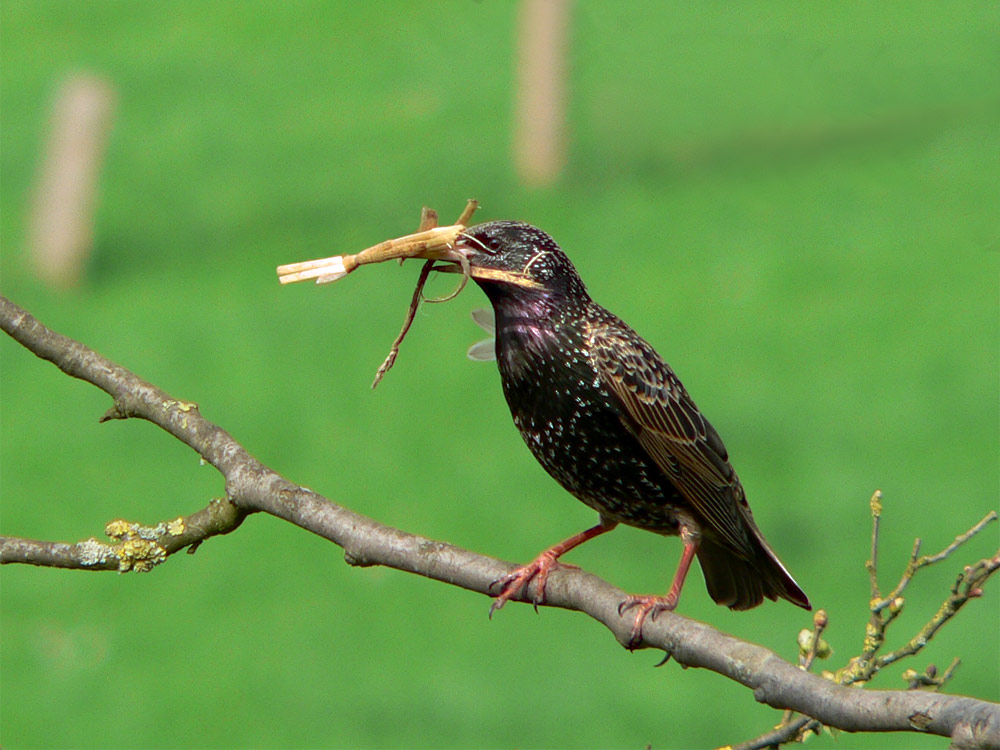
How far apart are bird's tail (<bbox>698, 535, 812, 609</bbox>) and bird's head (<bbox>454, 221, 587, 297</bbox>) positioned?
905mm

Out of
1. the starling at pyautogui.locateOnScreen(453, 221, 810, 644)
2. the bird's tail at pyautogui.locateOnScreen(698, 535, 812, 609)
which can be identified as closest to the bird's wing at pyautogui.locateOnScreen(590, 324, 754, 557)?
the starling at pyautogui.locateOnScreen(453, 221, 810, 644)

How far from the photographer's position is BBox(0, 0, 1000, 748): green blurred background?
6.94 m

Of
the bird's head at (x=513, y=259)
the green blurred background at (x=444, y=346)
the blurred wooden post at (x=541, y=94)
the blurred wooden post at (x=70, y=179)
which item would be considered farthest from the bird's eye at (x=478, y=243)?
the blurred wooden post at (x=541, y=94)

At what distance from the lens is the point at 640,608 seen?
2.97 metres

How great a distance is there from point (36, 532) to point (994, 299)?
638 cm

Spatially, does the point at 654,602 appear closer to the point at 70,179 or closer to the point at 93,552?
the point at 93,552

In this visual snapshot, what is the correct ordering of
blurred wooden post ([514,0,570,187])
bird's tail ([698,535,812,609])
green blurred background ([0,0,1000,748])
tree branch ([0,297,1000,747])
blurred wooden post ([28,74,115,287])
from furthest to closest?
blurred wooden post ([514,0,570,187]) → blurred wooden post ([28,74,115,287]) → green blurred background ([0,0,1000,748]) → bird's tail ([698,535,812,609]) → tree branch ([0,297,1000,747])

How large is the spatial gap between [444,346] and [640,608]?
648 centimetres

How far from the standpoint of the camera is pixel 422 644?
7105mm

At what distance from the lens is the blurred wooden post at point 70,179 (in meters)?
10.6

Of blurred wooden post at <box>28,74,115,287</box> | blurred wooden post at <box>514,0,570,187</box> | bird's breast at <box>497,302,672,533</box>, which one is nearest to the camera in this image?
bird's breast at <box>497,302,672,533</box>

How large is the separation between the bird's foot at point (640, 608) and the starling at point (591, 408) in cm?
4

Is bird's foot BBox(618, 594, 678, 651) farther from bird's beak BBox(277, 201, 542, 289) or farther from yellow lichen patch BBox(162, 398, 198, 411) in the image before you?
yellow lichen patch BBox(162, 398, 198, 411)

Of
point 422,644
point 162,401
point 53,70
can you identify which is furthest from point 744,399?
point 53,70
